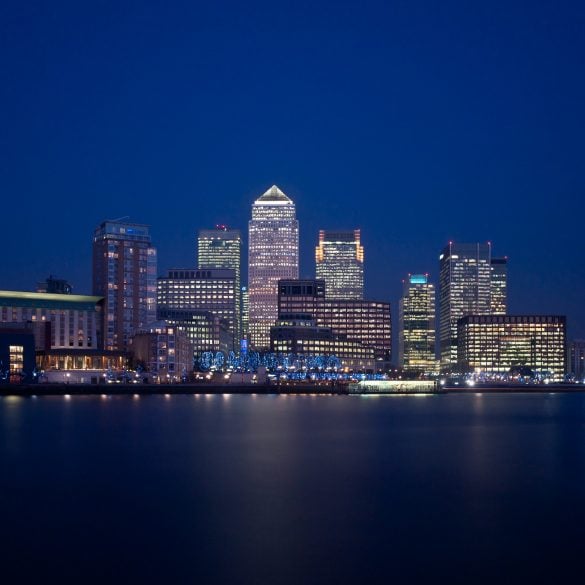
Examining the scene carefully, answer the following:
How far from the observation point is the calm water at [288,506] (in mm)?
25423

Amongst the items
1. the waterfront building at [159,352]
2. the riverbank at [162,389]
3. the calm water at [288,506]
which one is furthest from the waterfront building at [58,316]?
the calm water at [288,506]

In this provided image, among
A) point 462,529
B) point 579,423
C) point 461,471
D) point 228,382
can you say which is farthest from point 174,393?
point 462,529

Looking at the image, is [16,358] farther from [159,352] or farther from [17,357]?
[159,352]

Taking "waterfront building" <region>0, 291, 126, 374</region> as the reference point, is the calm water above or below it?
below

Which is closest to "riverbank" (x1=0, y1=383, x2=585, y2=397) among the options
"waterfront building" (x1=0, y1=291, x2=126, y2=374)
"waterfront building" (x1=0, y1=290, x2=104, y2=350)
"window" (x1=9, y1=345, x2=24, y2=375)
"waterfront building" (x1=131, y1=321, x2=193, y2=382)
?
"window" (x1=9, y1=345, x2=24, y2=375)

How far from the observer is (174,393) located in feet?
539

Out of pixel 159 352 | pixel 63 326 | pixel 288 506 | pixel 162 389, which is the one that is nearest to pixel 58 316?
pixel 63 326

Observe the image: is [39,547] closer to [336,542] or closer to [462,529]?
[336,542]

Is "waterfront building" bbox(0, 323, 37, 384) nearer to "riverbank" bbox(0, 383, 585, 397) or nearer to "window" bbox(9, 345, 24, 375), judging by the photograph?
"window" bbox(9, 345, 24, 375)

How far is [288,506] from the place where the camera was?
35031 mm

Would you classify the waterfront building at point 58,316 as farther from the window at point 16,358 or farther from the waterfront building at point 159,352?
the window at point 16,358

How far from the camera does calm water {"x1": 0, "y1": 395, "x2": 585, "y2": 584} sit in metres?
25.4

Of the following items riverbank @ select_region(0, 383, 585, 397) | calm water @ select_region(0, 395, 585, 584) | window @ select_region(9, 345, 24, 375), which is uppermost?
window @ select_region(9, 345, 24, 375)

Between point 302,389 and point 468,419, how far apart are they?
3277 inches
